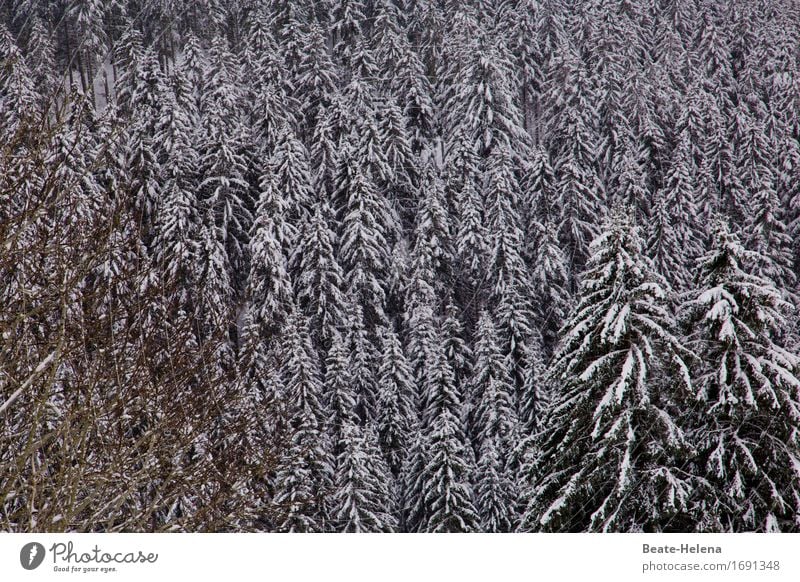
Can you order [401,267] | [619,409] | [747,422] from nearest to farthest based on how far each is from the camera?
[747,422] → [619,409] → [401,267]

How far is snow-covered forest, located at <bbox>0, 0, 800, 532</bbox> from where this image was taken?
22.0 feet

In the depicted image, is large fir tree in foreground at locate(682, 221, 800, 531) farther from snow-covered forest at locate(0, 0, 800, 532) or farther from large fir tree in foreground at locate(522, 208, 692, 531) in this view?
large fir tree in foreground at locate(522, 208, 692, 531)

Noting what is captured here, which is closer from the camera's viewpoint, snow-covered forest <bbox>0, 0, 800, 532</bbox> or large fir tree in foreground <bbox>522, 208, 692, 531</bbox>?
snow-covered forest <bbox>0, 0, 800, 532</bbox>

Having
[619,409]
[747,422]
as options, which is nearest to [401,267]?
[619,409]

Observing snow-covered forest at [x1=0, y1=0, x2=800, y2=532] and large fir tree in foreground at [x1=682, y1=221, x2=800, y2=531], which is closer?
snow-covered forest at [x1=0, y1=0, x2=800, y2=532]

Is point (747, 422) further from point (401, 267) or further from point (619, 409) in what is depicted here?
point (401, 267)

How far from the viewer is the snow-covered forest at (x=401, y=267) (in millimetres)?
6715

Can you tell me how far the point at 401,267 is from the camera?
102ft

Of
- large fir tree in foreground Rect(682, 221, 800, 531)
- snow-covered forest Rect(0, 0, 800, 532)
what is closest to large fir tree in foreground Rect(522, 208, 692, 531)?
snow-covered forest Rect(0, 0, 800, 532)

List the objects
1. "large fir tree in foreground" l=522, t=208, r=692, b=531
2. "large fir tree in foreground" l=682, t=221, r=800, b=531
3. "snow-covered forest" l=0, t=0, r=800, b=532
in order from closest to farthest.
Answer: "snow-covered forest" l=0, t=0, r=800, b=532 → "large fir tree in foreground" l=682, t=221, r=800, b=531 → "large fir tree in foreground" l=522, t=208, r=692, b=531

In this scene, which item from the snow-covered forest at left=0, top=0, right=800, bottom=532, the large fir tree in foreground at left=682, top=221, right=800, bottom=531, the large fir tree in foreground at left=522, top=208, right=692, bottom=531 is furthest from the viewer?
the large fir tree in foreground at left=522, top=208, right=692, bottom=531

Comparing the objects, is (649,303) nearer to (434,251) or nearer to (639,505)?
(639,505)

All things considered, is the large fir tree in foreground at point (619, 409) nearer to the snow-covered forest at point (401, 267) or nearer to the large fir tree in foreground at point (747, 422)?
the snow-covered forest at point (401, 267)
